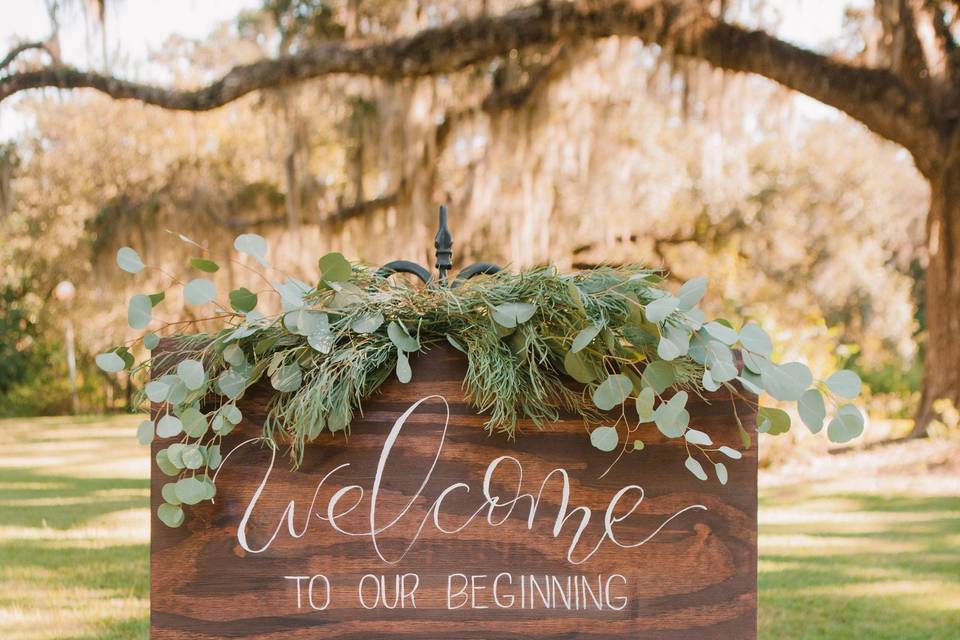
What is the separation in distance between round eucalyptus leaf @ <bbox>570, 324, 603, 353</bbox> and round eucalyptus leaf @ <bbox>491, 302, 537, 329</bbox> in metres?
0.08

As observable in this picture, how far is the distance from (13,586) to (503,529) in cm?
237

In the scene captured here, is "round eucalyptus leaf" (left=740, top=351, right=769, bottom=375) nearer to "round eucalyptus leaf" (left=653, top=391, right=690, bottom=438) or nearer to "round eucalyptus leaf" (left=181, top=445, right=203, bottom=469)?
"round eucalyptus leaf" (left=653, top=391, right=690, bottom=438)

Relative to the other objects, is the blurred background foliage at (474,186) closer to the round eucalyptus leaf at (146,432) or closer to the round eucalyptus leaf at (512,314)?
the round eucalyptus leaf at (512,314)

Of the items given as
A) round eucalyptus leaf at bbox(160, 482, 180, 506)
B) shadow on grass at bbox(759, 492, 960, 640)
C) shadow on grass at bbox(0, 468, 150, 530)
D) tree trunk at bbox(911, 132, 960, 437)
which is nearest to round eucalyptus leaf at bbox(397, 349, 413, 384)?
round eucalyptus leaf at bbox(160, 482, 180, 506)

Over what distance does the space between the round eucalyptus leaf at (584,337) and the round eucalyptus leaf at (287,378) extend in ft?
1.22

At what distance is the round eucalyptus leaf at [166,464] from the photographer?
112 centimetres

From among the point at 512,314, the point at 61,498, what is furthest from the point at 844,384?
the point at 61,498

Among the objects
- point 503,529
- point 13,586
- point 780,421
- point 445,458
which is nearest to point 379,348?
point 445,458

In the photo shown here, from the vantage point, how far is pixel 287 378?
1.10 meters

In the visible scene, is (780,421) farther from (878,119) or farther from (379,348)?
(878,119)

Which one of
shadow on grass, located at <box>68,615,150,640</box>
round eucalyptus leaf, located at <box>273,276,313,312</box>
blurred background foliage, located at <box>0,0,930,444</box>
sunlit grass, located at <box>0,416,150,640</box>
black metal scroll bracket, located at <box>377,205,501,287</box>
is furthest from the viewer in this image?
blurred background foliage, located at <box>0,0,930,444</box>

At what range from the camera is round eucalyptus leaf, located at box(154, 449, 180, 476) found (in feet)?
3.66

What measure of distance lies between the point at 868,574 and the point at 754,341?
231cm

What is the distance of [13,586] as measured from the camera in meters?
2.77
